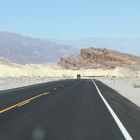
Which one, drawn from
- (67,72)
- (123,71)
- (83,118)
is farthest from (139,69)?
(83,118)

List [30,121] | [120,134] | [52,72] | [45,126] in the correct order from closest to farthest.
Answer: [120,134], [45,126], [30,121], [52,72]

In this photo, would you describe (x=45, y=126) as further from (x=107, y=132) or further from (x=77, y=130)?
(x=107, y=132)

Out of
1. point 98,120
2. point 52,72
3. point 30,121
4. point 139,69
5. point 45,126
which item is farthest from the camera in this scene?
point 139,69

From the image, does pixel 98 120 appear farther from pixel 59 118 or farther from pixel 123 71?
pixel 123 71

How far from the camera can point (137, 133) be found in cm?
1234

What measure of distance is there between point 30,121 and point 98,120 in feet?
7.40

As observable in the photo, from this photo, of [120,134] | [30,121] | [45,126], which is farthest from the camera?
[30,121]

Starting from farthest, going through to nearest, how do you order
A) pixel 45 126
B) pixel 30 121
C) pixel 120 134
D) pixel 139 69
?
pixel 139 69
pixel 30 121
pixel 45 126
pixel 120 134

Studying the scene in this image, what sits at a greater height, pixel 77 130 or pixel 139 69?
pixel 139 69

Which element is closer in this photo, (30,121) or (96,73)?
(30,121)

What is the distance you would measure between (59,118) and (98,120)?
1278mm

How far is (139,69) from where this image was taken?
563ft

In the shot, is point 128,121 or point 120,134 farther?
point 128,121

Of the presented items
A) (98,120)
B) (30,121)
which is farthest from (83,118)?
(30,121)
